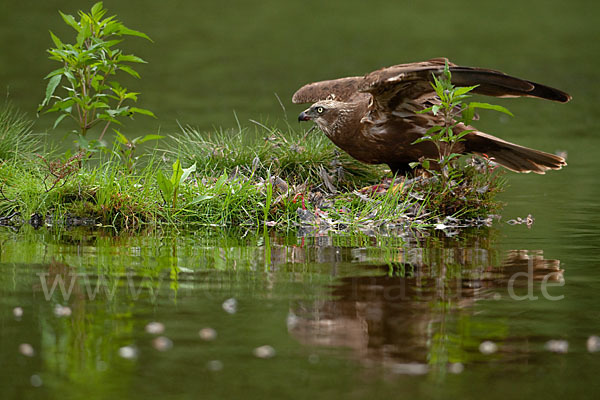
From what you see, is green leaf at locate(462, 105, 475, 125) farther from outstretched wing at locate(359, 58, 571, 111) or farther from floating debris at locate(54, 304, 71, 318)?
floating debris at locate(54, 304, 71, 318)

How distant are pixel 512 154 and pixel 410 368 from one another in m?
5.78

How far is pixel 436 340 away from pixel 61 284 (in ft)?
8.55

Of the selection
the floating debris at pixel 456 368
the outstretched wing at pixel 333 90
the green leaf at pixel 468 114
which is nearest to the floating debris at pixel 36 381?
the floating debris at pixel 456 368

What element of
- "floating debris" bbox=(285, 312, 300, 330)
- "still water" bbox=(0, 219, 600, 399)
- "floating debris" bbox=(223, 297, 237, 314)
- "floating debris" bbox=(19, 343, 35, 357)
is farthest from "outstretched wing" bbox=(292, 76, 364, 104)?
"floating debris" bbox=(19, 343, 35, 357)

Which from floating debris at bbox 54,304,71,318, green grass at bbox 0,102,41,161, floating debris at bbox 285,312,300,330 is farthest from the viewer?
green grass at bbox 0,102,41,161

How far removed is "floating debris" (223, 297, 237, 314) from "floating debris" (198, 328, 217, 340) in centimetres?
44

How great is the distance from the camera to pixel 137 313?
5.13m

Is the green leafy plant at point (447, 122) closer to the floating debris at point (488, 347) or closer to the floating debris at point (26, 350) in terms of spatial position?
the floating debris at point (488, 347)

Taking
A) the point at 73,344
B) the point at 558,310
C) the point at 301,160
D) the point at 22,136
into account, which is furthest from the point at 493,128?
the point at 73,344

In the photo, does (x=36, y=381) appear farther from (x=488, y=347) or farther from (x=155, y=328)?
(x=488, y=347)

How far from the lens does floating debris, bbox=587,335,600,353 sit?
453 centimetres

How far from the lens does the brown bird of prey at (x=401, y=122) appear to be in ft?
28.4

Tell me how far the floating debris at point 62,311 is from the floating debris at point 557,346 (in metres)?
2.60

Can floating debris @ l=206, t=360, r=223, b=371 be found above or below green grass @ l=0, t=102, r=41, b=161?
below
